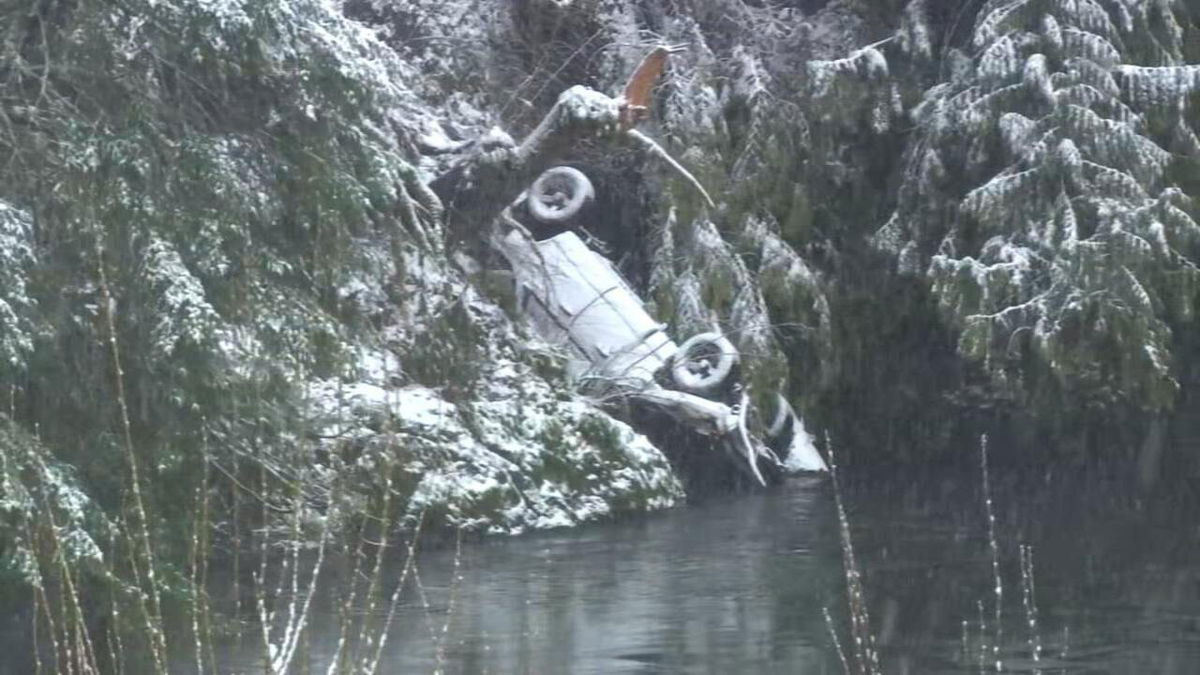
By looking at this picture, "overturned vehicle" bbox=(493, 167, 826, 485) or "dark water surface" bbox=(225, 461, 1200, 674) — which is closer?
"dark water surface" bbox=(225, 461, 1200, 674)

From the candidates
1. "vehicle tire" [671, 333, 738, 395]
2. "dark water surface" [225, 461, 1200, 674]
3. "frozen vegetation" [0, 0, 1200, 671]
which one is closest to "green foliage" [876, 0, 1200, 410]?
"frozen vegetation" [0, 0, 1200, 671]

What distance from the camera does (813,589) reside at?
13.4 m

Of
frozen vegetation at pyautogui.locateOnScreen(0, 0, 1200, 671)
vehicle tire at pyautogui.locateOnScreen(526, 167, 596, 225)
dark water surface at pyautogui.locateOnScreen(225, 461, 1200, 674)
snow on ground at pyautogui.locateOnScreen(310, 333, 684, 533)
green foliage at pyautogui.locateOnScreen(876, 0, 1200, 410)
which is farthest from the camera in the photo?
vehicle tire at pyautogui.locateOnScreen(526, 167, 596, 225)

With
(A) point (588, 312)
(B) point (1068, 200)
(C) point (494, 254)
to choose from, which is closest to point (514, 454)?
(C) point (494, 254)

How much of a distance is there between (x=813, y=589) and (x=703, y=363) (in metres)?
→ 5.65

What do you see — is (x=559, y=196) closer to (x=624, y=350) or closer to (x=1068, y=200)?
(x=624, y=350)

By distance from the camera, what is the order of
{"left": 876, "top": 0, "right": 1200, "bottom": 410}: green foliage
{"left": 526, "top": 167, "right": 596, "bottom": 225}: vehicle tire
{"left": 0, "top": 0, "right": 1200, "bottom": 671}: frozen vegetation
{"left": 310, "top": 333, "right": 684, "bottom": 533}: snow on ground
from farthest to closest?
{"left": 526, "top": 167, "right": 596, "bottom": 225}: vehicle tire, {"left": 876, "top": 0, "right": 1200, "bottom": 410}: green foliage, {"left": 310, "top": 333, "right": 684, "bottom": 533}: snow on ground, {"left": 0, "top": 0, "right": 1200, "bottom": 671}: frozen vegetation

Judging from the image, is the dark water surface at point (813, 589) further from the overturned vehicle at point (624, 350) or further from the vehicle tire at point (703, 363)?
the vehicle tire at point (703, 363)

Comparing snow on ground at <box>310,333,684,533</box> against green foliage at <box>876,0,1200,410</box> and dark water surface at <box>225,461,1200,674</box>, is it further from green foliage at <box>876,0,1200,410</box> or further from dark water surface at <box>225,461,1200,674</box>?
green foliage at <box>876,0,1200,410</box>

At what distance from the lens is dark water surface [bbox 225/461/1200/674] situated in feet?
35.7

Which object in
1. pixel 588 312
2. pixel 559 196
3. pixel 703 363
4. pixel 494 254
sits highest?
pixel 559 196

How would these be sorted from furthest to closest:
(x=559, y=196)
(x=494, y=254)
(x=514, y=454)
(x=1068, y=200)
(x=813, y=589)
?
1. (x=559, y=196)
2. (x=494, y=254)
3. (x=1068, y=200)
4. (x=514, y=454)
5. (x=813, y=589)

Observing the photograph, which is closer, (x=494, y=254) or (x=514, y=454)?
(x=514, y=454)

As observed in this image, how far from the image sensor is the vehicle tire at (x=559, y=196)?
19.0 metres
